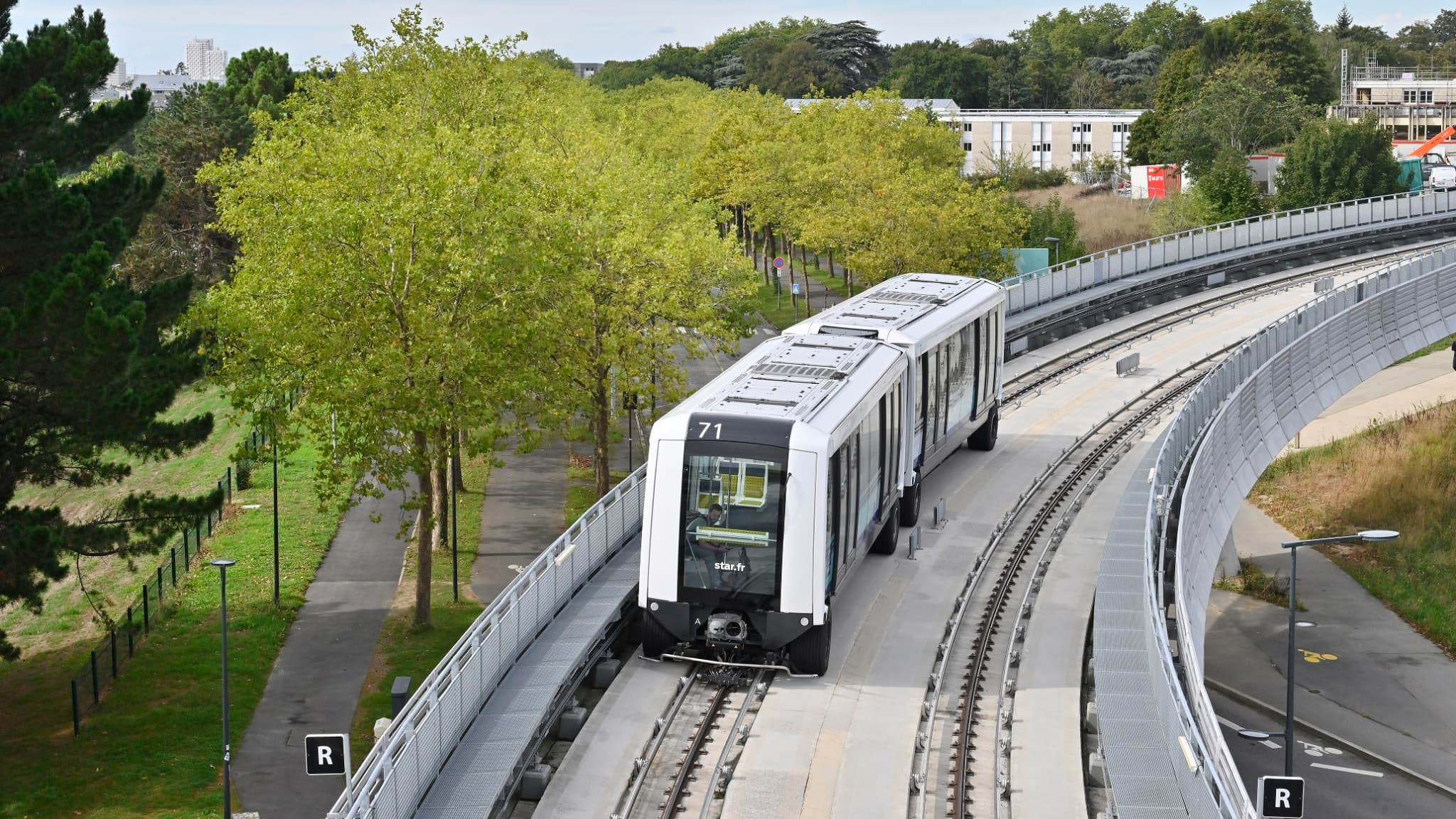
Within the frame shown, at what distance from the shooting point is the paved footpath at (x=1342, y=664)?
3198 cm

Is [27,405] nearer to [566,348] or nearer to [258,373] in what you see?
[258,373]

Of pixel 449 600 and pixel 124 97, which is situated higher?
pixel 124 97

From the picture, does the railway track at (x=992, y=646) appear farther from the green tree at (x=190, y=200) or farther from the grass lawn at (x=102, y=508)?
the green tree at (x=190, y=200)

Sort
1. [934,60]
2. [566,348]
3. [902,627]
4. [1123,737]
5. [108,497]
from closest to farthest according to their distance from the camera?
1. [1123,737]
2. [902,627]
3. [566,348]
4. [108,497]
5. [934,60]

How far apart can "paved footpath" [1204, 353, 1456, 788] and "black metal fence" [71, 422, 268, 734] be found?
69.9 feet

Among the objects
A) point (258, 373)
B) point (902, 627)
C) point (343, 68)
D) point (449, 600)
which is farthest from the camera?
point (343, 68)

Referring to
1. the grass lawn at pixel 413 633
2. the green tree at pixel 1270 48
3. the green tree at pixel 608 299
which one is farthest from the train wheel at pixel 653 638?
the green tree at pixel 1270 48

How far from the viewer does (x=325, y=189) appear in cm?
A: 2862

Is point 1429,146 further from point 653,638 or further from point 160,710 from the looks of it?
point 160,710

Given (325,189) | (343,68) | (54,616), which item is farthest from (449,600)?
(343,68)

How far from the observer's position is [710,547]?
22.1m

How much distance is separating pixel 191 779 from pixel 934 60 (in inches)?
5743

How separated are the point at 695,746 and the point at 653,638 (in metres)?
2.92

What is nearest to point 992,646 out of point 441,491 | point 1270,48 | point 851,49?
point 441,491
